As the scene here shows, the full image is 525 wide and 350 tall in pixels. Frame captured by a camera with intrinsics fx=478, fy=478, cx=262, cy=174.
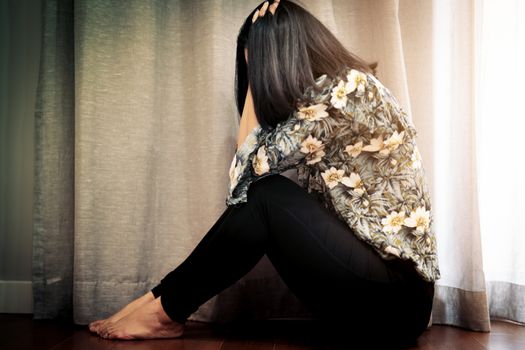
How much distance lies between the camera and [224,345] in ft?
4.14

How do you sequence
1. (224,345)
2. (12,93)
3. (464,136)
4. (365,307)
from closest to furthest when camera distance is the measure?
(365,307) < (224,345) < (464,136) < (12,93)

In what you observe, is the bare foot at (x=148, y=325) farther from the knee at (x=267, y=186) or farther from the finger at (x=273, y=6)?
the finger at (x=273, y=6)

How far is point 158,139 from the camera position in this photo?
168 cm

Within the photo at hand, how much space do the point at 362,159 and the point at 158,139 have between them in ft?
2.55

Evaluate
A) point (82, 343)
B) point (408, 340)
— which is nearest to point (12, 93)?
point (82, 343)

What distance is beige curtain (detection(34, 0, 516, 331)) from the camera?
1569 mm

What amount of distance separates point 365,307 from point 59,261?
107cm

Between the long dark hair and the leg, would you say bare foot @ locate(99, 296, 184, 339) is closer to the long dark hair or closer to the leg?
the leg

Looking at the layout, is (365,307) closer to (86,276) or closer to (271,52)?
(271,52)

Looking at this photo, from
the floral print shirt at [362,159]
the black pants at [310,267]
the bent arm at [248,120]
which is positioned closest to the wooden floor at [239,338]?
the black pants at [310,267]

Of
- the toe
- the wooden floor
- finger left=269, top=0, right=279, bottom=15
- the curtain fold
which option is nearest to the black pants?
the wooden floor

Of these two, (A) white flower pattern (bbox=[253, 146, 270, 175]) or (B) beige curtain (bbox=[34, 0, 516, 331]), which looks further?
(B) beige curtain (bbox=[34, 0, 516, 331])

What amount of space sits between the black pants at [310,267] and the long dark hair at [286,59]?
0.20 m

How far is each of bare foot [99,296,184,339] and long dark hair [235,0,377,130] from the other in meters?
0.57
